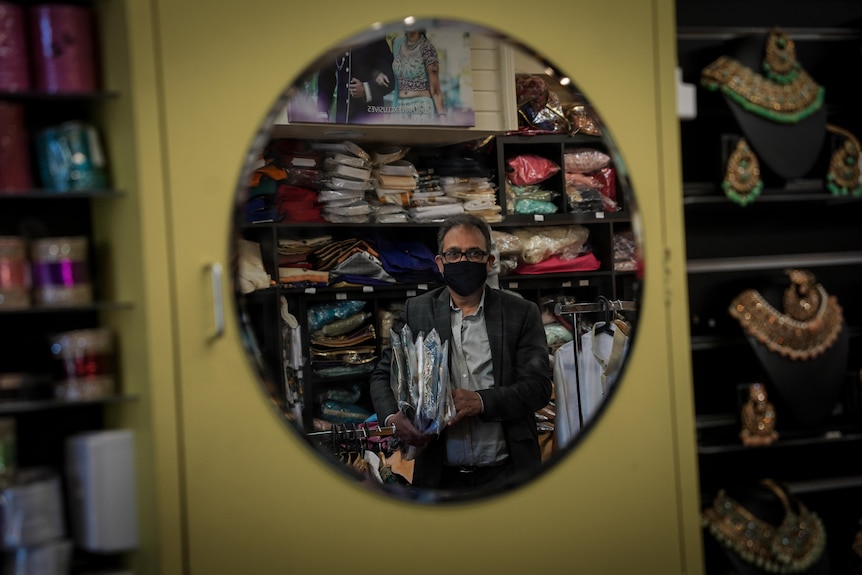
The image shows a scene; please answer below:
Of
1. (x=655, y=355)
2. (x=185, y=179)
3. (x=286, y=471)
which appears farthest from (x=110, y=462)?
(x=655, y=355)

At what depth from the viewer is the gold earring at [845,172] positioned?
2.53 meters

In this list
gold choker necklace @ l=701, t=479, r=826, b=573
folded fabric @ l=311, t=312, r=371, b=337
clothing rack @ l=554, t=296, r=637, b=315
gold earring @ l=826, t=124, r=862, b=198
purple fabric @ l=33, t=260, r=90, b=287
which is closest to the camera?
purple fabric @ l=33, t=260, r=90, b=287

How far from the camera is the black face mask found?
336 cm

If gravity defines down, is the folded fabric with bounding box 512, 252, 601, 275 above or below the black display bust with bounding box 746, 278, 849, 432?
above

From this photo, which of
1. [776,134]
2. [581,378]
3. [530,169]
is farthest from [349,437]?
[776,134]

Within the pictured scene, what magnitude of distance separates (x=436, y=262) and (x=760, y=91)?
55.6 inches

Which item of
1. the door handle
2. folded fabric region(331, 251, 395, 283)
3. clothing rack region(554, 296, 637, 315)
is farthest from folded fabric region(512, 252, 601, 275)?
the door handle

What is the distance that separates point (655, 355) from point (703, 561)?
0.60m

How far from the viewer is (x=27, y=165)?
1.93m

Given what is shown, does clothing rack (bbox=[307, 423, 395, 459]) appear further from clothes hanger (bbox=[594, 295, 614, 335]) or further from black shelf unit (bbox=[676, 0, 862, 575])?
black shelf unit (bbox=[676, 0, 862, 575])

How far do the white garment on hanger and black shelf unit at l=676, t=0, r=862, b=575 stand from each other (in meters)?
0.64

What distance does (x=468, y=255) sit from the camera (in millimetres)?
3412

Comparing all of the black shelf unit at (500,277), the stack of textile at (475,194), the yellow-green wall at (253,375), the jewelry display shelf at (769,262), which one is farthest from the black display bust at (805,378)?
the stack of textile at (475,194)

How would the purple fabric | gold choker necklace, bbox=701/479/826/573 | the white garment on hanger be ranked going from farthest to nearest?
the white garment on hanger → gold choker necklace, bbox=701/479/826/573 → the purple fabric
